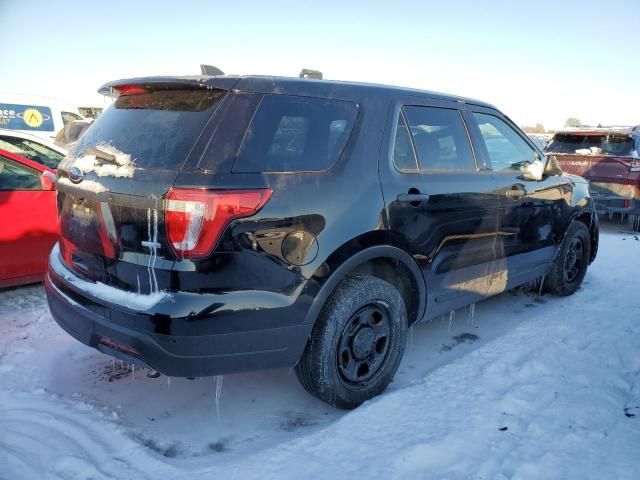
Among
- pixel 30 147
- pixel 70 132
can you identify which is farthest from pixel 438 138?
pixel 70 132

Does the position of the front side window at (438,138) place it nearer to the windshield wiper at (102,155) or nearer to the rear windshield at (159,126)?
the rear windshield at (159,126)

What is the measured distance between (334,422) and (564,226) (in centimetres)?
314

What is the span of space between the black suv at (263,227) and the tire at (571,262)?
1795mm

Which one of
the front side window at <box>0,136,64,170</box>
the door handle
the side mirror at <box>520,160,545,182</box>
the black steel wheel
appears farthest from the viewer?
the front side window at <box>0,136,64,170</box>

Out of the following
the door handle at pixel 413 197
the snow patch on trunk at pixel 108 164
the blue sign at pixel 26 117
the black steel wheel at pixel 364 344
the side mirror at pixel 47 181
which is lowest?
the black steel wheel at pixel 364 344

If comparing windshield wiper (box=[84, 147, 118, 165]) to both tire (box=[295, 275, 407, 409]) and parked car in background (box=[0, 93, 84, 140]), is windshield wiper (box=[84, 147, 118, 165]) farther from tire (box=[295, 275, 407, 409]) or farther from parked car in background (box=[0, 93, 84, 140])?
parked car in background (box=[0, 93, 84, 140])

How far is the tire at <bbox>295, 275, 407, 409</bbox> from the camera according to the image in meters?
2.72

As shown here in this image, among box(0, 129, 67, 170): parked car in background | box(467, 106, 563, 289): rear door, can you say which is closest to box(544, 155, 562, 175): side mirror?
box(467, 106, 563, 289): rear door

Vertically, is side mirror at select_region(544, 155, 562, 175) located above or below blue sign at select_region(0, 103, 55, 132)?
below

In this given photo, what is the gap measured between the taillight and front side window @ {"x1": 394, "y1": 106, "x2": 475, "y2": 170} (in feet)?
4.11

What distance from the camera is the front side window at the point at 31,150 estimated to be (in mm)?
5285

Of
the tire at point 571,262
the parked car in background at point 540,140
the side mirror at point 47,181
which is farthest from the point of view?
the tire at point 571,262

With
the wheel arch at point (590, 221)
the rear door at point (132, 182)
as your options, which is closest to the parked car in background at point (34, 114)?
the rear door at point (132, 182)

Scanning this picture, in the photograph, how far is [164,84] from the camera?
266 centimetres
